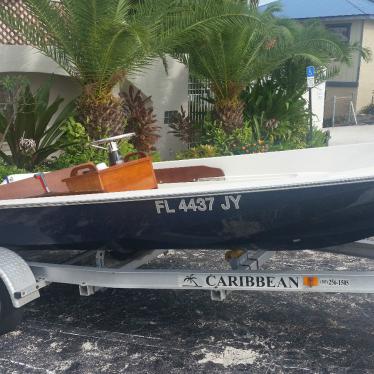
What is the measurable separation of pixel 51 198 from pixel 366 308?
265 centimetres

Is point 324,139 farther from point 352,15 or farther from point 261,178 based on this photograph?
point 352,15

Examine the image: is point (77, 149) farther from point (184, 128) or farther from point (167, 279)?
point (167, 279)

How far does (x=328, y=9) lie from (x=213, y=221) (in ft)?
73.8

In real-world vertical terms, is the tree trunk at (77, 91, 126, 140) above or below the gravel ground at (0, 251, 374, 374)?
above

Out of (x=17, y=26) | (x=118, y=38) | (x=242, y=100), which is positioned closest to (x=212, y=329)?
(x=118, y=38)

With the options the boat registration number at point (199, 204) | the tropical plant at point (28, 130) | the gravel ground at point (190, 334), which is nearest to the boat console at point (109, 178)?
the boat registration number at point (199, 204)

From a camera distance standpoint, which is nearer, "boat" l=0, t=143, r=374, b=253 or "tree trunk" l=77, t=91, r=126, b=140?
"boat" l=0, t=143, r=374, b=253

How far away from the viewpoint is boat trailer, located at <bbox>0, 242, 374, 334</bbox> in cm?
351

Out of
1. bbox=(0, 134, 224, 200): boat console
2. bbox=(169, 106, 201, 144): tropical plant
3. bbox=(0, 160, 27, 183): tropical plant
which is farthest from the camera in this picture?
bbox=(169, 106, 201, 144): tropical plant

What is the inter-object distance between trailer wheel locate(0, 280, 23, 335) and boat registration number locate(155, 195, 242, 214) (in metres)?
1.31

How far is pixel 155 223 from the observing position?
3.73 meters

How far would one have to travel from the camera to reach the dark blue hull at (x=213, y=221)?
3426 mm

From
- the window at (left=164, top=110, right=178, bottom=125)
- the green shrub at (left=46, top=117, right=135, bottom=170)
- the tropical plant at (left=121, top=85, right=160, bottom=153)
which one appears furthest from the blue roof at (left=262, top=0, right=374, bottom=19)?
the green shrub at (left=46, top=117, right=135, bottom=170)

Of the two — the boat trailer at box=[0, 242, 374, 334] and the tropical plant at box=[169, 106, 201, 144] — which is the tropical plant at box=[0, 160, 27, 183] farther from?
the tropical plant at box=[169, 106, 201, 144]
